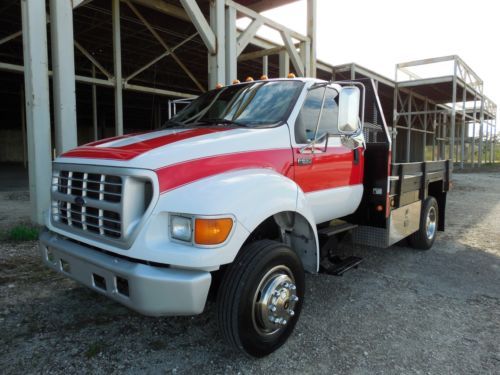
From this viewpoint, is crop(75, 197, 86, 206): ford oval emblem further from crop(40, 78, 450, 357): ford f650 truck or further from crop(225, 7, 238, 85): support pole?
crop(225, 7, 238, 85): support pole

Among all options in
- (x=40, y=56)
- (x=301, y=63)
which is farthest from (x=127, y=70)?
(x=40, y=56)

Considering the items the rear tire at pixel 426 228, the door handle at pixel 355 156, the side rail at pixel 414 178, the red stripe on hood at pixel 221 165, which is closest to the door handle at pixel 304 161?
the red stripe on hood at pixel 221 165

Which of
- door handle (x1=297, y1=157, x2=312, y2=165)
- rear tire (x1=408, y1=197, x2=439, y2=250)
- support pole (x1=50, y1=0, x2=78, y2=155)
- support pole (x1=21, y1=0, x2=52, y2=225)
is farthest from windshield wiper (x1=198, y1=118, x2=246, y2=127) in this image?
rear tire (x1=408, y1=197, x2=439, y2=250)

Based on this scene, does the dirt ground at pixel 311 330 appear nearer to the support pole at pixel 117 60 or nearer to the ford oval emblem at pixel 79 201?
the ford oval emblem at pixel 79 201

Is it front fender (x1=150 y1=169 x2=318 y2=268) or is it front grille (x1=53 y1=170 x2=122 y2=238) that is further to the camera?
front grille (x1=53 y1=170 x2=122 y2=238)

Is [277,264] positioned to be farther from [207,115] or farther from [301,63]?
[301,63]

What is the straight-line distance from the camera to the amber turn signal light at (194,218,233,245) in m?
2.23

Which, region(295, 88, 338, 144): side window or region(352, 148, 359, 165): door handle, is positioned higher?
region(295, 88, 338, 144): side window

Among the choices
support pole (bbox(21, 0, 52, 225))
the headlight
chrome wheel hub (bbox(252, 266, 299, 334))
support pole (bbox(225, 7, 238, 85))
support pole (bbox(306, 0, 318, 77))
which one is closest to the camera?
the headlight

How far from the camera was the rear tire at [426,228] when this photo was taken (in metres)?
5.29

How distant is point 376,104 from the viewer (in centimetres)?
439

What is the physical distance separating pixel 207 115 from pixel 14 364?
2.46 metres

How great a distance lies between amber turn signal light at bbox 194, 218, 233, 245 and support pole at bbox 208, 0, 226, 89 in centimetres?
507

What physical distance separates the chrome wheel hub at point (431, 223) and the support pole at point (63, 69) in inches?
208
